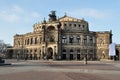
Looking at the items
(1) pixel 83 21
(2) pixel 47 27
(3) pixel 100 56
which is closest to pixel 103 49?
(3) pixel 100 56

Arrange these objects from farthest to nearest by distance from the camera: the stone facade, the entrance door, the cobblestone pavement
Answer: the entrance door → the stone facade → the cobblestone pavement

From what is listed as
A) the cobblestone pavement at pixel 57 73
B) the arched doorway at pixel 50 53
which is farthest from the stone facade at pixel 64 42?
the cobblestone pavement at pixel 57 73

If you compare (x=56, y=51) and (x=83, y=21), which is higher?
(x=83, y=21)

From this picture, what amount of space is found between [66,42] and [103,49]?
20.9m

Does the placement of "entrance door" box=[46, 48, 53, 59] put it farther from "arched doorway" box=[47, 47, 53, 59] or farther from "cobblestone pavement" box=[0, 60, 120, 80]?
"cobblestone pavement" box=[0, 60, 120, 80]

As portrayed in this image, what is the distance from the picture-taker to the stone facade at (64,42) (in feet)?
429

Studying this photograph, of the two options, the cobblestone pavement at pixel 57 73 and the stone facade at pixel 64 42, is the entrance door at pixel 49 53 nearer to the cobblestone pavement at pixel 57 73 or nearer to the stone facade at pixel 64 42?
the stone facade at pixel 64 42

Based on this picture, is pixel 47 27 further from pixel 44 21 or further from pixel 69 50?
pixel 69 50

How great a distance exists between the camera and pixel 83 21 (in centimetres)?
14962

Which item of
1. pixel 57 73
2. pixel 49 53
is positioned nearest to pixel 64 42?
pixel 49 53

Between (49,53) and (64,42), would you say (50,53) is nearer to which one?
(49,53)

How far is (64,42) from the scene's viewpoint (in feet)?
435

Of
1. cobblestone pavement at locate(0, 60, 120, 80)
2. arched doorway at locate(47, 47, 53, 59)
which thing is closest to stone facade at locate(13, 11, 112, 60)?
arched doorway at locate(47, 47, 53, 59)

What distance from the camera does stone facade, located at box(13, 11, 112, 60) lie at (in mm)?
130625
